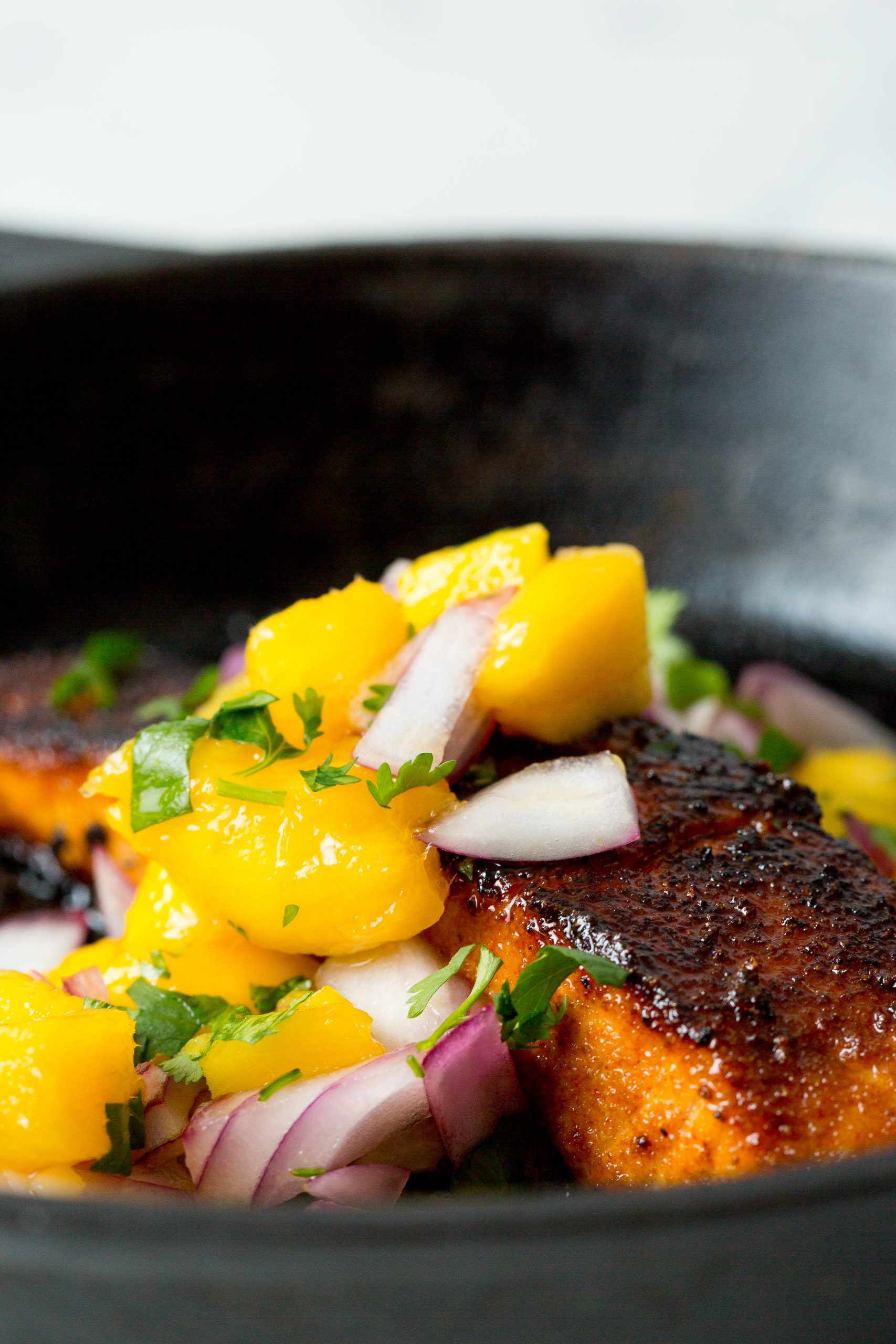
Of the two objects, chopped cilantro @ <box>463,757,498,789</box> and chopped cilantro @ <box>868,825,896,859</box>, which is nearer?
chopped cilantro @ <box>463,757,498,789</box>

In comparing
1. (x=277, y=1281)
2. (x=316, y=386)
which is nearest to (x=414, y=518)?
(x=316, y=386)

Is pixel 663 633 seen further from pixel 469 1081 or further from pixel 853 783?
pixel 469 1081

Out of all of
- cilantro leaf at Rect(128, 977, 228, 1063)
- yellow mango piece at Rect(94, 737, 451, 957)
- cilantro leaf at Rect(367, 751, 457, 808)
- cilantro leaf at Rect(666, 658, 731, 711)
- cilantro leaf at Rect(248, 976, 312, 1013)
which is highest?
cilantro leaf at Rect(367, 751, 457, 808)

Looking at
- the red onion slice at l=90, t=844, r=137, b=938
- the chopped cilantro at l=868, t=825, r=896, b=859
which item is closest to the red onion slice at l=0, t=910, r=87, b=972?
the red onion slice at l=90, t=844, r=137, b=938

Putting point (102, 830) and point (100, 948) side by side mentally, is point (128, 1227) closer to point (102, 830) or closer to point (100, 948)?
point (100, 948)

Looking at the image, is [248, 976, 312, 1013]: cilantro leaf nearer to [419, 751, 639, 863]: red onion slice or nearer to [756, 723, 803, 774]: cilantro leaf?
[419, 751, 639, 863]: red onion slice

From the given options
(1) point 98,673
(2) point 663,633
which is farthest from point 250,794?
(2) point 663,633
